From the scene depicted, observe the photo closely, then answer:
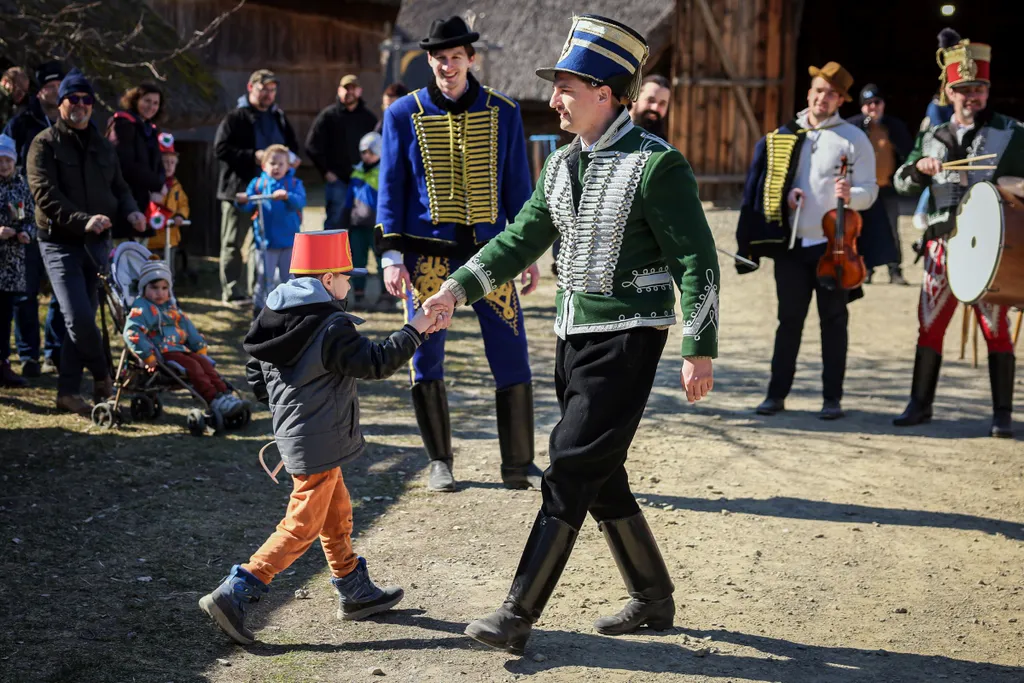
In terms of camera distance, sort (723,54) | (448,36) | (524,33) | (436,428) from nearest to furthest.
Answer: (448,36) → (436,428) → (723,54) → (524,33)

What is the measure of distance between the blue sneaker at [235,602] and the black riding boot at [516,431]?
206 cm

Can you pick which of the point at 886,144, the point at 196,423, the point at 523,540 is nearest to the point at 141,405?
the point at 196,423

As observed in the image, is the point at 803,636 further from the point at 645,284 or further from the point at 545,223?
the point at 545,223

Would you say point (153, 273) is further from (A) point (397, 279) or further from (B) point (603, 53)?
(B) point (603, 53)

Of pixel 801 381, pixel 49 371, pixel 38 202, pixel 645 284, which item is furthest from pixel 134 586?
pixel 801 381

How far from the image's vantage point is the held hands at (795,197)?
26.4 ft

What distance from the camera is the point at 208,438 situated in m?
7.67

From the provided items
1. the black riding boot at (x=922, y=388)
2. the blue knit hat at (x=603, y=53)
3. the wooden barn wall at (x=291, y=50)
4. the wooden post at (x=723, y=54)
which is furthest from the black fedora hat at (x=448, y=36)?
the wooden barn wall at (x=291, y=50)

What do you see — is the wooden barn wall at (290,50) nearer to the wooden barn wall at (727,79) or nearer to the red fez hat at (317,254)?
the wooden barn wall at (727,79)

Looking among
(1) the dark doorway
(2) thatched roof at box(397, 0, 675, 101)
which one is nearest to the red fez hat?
(2) thatched roof at box(397, 0, 675, 101)

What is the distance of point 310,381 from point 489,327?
6.14 ft

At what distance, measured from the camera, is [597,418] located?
4441mm

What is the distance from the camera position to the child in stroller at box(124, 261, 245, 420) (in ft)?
25.7

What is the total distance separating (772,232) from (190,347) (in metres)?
3.69
